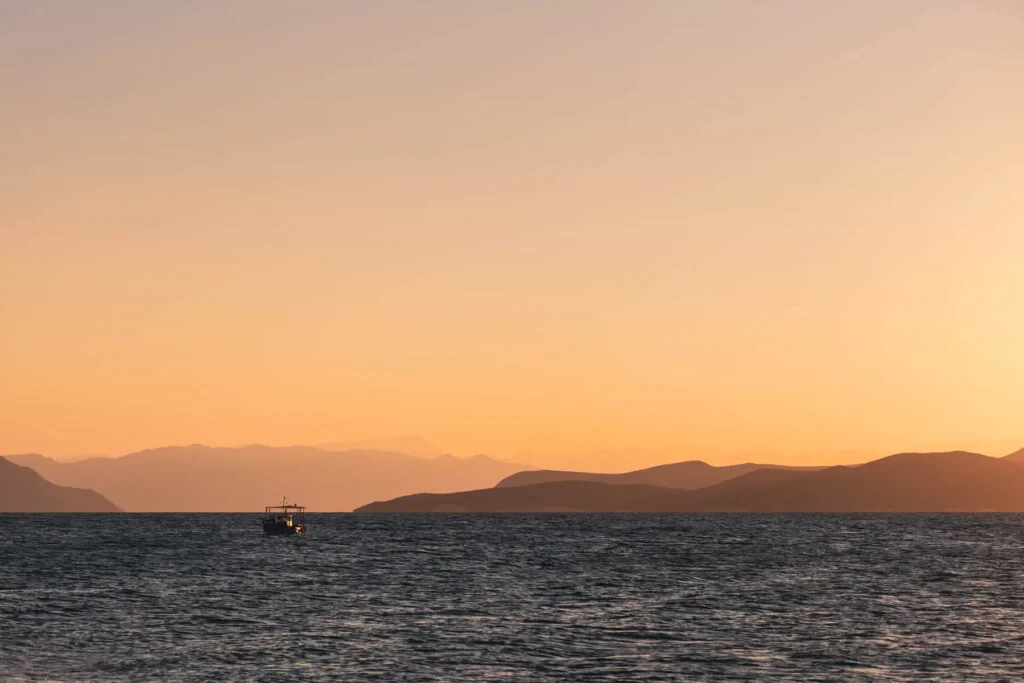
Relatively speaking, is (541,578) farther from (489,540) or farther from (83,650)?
(489,540)

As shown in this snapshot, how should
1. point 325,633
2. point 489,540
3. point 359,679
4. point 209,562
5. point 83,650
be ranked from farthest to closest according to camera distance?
point 489,540 → point 209,562 → point 325,633 → point 83,650 → point 359,679

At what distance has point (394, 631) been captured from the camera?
67.1 meters

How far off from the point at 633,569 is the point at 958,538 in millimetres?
109164

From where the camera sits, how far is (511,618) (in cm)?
7338

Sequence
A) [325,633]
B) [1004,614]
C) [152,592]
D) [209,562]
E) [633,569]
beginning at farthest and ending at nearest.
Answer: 1. [209,562]
2. [633,569]
3. [152,592]
4. [1004,614]
5. [325,633]

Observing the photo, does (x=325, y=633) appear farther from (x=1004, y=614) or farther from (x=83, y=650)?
(x=1004, y=614)

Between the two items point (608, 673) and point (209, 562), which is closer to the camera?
point (608, 673)

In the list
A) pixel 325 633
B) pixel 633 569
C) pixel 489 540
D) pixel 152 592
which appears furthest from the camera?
pixel 489 540

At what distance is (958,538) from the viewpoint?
19988 cm

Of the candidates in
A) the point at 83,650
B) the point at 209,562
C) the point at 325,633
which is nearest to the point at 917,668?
the point at 325,633

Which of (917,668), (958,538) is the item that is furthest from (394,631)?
(958,538)

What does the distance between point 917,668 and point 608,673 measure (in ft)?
50.7

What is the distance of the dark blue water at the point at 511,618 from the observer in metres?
54.7

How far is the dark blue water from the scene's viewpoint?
5472 centimetres
